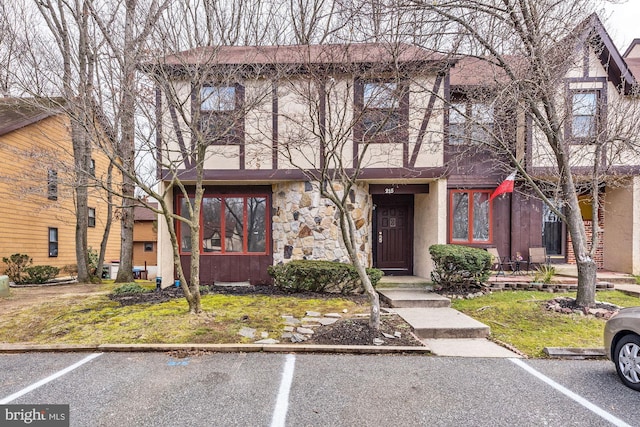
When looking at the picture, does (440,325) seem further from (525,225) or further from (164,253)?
(164,253)

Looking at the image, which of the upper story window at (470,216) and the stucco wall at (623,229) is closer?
the stucco wall at (623,229)

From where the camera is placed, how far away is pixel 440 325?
17.8ft

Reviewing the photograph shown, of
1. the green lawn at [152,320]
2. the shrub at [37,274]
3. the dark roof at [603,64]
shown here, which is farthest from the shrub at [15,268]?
the dark roof at [603,64]

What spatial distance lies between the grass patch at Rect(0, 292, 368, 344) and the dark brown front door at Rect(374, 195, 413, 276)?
3.48 metres

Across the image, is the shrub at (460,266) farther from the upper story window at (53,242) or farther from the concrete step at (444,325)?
the upper story window at (53,242)

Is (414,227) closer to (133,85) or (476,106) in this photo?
(476,106)

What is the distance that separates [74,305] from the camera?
6.79 metres

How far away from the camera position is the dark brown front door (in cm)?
1031

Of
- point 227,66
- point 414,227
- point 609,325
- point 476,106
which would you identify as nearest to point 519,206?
point 414,227

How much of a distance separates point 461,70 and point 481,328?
7.02m

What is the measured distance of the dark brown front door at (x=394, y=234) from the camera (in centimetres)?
1031

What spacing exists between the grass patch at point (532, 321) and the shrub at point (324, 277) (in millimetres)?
2152

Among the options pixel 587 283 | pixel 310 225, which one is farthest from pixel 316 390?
pixel 587 283

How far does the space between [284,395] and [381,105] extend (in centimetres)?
503
